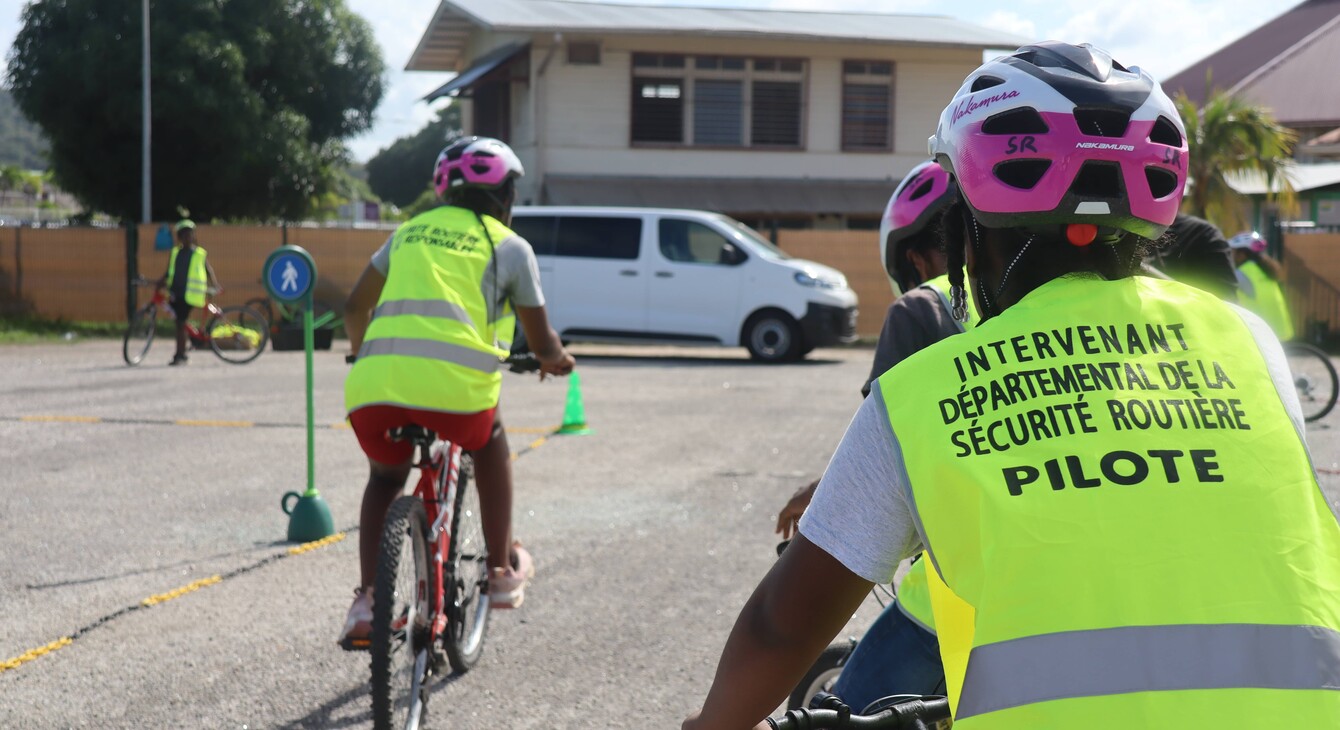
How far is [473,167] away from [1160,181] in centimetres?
322

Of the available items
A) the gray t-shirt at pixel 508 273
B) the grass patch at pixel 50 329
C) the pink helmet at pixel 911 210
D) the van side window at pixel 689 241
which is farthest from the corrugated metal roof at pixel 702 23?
the pink helmet at pixel 911 210

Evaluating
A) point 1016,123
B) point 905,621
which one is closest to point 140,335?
point 905,621

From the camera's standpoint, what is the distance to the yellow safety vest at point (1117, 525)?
1450 mm

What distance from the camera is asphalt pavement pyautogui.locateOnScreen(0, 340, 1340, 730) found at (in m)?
4.71

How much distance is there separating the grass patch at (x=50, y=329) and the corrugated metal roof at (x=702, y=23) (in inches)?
346

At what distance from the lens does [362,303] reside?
4.82 m

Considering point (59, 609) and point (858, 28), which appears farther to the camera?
point (858, 28)

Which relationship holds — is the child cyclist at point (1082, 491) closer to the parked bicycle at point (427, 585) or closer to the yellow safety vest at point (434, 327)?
the parked bicycle at point (427, 585)

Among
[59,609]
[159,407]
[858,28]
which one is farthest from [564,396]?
[858,28]

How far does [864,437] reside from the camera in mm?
1654

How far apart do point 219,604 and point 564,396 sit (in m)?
7.89

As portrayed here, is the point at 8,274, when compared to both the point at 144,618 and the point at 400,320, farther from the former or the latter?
the point at 400,320

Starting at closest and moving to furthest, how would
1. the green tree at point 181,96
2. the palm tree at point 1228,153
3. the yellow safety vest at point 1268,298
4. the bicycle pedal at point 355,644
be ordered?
the bicycle pedal at point 355,644 < the yellow safety vest at point 1268,298 < the palm tree at point 1228,153 < the green tree at point 181,96

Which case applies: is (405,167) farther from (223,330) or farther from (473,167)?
(473,167)
